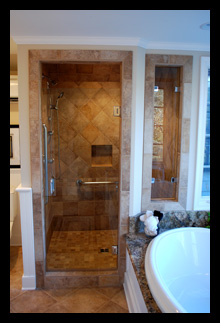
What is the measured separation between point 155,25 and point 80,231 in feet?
7.38

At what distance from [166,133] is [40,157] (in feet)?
4.10

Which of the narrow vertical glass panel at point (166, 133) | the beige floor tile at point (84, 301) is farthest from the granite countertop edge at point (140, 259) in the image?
the beige floor tile at point (84, 301)

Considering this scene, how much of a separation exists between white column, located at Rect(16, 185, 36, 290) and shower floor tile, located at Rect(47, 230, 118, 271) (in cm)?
19

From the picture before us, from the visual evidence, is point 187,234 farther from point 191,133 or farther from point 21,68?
point 21,68

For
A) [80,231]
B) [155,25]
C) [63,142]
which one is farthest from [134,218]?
[155,25]

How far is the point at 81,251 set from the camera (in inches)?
108

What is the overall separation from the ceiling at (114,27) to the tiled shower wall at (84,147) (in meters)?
0.55

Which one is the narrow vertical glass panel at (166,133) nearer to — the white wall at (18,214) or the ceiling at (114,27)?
the ceiling at (114,27)

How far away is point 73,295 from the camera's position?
240cm

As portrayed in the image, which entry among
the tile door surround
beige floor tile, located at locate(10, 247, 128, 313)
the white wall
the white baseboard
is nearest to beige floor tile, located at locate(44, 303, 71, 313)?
beige floor tile, located at locate(10, 247, 128, 313)

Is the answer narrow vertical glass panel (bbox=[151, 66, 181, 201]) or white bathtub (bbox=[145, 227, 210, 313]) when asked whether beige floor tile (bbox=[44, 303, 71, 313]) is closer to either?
white bathtub (bbox=[145, 227, 210, 313])

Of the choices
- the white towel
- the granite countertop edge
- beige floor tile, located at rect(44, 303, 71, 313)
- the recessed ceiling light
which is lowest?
beige floor tile, located at rect(44, 303, 71, 313)

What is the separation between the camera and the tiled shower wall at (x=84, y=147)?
2.82 m

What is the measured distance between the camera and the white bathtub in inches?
Result: 78.9
